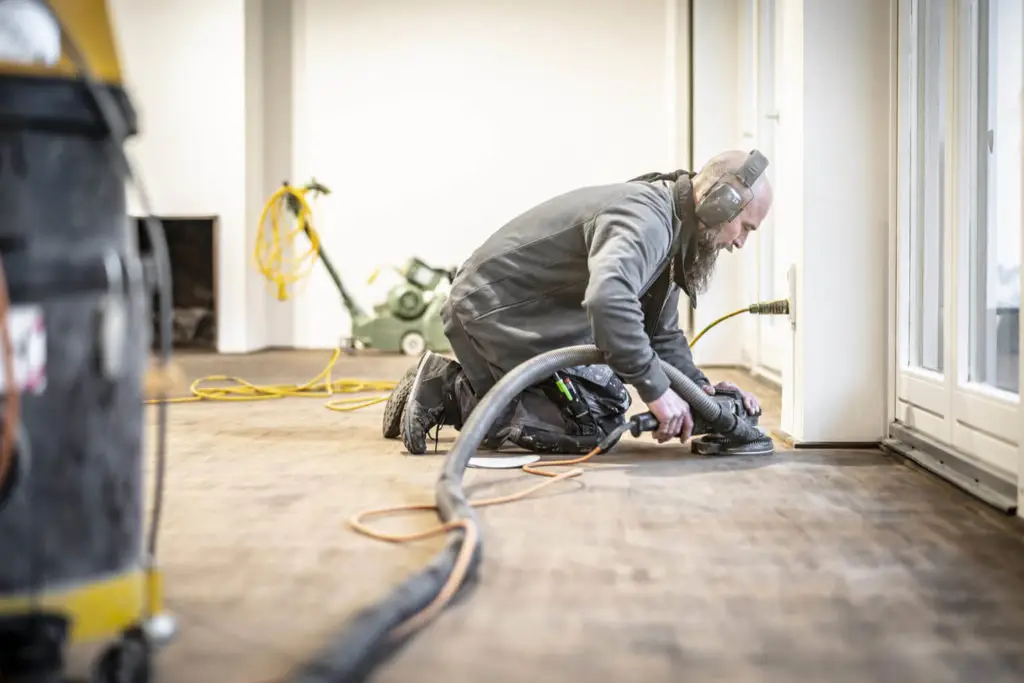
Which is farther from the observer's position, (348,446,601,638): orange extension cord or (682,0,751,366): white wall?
(682,0,751,366): white wall

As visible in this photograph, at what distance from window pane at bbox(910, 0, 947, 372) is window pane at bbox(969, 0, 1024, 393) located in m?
0.19

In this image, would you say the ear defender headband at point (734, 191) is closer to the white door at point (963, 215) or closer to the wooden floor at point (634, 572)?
the white door at point (963, 215)

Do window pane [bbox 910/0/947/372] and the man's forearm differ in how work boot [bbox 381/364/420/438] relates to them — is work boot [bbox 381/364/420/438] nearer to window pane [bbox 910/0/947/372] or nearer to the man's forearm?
the man's forearm

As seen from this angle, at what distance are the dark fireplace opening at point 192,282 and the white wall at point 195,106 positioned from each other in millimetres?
317

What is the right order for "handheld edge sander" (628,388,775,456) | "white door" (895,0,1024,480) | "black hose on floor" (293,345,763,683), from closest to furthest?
"black hose on floor" (293,345,763,683) < "white door" (895,0,1024,480) < "handheld edge sander" (628,388,775,456)

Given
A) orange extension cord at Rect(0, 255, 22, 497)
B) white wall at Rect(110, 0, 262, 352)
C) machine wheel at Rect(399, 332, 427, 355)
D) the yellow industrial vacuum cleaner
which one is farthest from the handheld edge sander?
white wall at Rect(110, 0, 262, 352)

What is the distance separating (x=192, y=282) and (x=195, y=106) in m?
1.19

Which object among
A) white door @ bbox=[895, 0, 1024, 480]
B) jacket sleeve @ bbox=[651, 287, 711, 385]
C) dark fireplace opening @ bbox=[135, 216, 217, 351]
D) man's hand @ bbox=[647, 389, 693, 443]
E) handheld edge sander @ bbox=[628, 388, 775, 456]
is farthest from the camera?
dark fireplace opening @ bbox=[135, 216, 217, 351]

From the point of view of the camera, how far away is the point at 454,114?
6.03m

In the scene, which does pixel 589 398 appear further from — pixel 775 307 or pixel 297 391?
pixel 297 391

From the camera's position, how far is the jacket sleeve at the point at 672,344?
2.46 m

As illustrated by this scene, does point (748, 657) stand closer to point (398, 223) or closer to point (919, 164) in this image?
point (919, 164)

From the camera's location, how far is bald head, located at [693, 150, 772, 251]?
2.16 metres

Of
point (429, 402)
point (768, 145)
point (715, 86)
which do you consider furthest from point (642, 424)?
point (715, 86)
